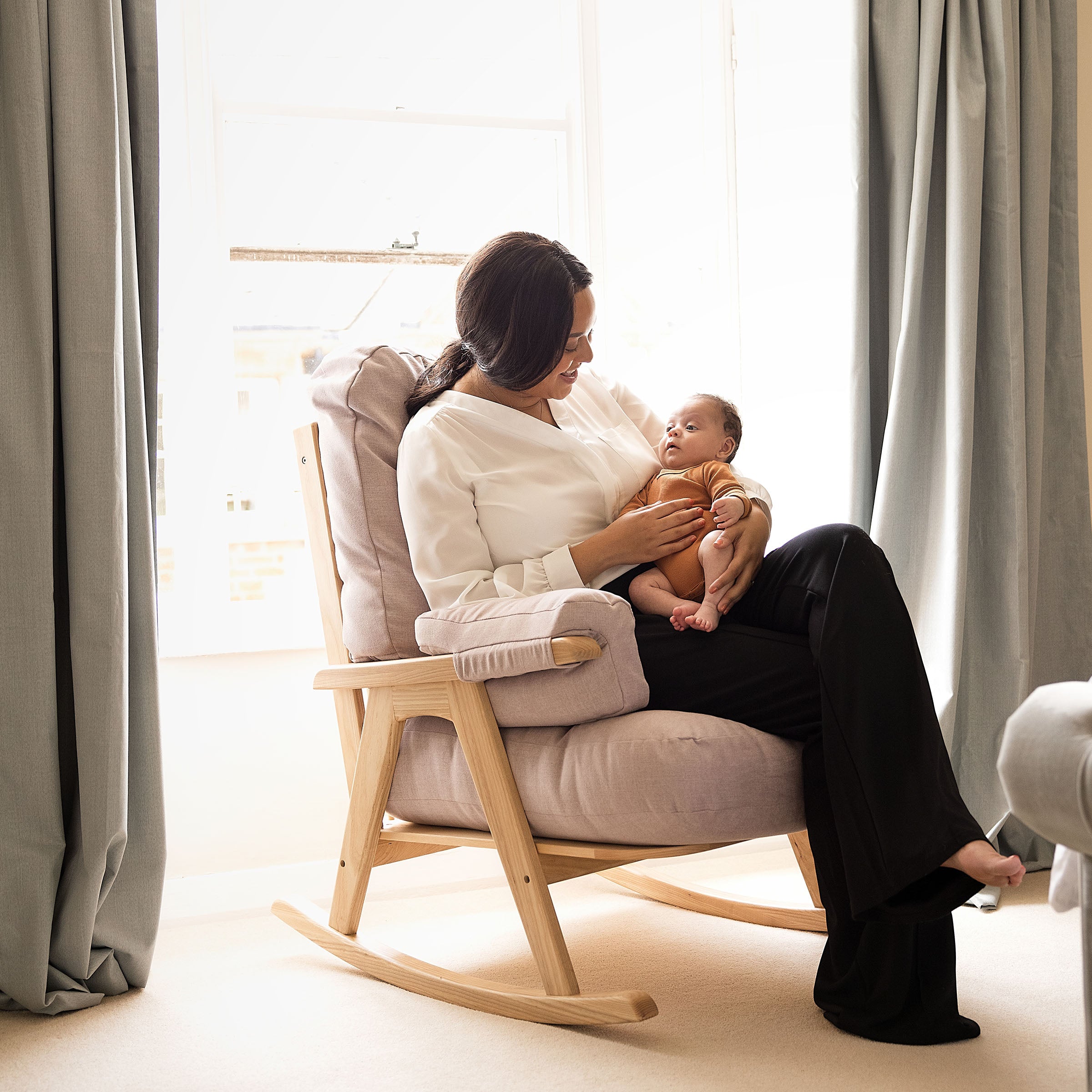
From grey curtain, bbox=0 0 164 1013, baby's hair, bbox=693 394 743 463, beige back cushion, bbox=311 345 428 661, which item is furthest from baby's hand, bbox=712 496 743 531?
grey curtain, bbox=0 0 164 1013

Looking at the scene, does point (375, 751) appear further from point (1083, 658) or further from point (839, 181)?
point (839, 181)

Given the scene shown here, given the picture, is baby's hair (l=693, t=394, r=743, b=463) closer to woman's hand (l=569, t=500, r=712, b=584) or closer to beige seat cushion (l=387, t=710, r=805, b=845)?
woman's hand (l=569, t=500, r=712, b=584)

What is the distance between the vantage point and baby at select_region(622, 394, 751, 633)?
157cm

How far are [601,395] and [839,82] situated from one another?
1120mm

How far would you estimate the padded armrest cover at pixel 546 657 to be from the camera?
56.0 inches

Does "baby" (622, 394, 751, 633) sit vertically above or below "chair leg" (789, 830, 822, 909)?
above

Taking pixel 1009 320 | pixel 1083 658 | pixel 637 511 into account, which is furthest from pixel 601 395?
pixel 1083 658

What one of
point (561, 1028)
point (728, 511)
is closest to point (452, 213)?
point (728, 511)

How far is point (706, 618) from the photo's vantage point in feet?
5.03

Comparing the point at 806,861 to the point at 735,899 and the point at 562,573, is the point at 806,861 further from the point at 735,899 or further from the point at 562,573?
the point at 562,573

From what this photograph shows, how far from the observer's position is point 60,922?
66.1 inches

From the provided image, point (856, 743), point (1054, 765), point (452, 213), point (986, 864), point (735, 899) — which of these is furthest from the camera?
point (452, 213)

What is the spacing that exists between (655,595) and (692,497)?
187mm

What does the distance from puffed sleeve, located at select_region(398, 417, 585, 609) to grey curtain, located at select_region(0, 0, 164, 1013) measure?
0.48 meters
